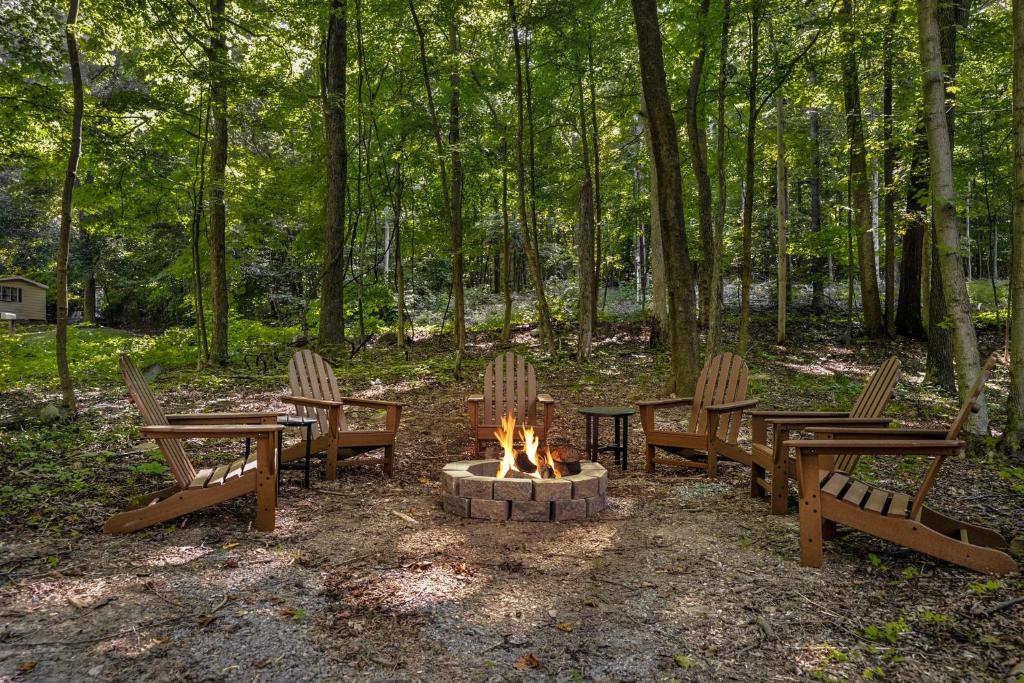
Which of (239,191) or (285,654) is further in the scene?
(239,191)

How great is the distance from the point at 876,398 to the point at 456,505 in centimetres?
275

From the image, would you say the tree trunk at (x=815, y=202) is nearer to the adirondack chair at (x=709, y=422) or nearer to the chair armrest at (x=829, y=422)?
the adirondack chair at (x=709, y=422)

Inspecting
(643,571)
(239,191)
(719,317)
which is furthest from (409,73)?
(643,571)

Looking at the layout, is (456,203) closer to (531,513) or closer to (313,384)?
(313,384)

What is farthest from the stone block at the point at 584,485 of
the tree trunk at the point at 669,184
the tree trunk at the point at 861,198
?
the tree trunk at the point at 861,198

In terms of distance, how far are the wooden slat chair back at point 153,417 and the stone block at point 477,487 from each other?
158 cm

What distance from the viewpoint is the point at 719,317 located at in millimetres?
9281

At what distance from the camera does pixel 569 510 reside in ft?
12.7

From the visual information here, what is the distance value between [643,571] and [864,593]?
95 centimetres

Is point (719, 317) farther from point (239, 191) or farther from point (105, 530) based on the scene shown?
point (239, 191)

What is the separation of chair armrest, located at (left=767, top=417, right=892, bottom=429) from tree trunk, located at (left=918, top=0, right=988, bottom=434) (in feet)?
6.34

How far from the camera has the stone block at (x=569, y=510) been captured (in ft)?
12.6

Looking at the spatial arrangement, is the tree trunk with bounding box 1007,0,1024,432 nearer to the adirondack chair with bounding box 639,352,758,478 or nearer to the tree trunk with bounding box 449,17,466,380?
the adirondack chair with bounding box 639,352,758,478

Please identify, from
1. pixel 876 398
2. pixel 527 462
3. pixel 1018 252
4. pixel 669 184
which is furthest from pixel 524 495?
pixel 669 184
